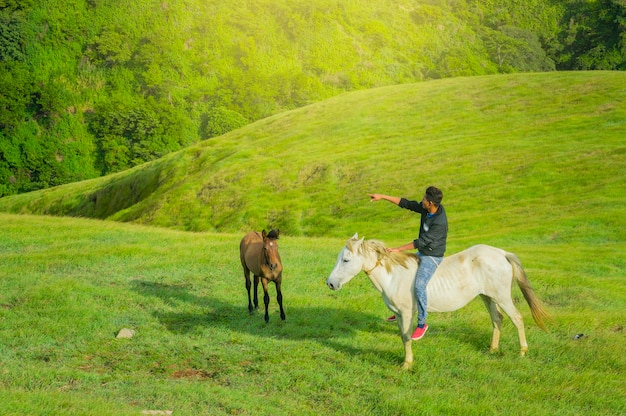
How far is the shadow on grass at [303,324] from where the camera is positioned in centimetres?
1511

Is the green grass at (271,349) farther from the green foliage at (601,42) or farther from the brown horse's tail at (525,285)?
the green foliage at (601,42)

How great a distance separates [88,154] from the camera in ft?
503

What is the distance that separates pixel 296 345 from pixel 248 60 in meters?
187

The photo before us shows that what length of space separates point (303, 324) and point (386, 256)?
15.0ft

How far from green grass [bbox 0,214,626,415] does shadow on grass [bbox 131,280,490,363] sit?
63mm

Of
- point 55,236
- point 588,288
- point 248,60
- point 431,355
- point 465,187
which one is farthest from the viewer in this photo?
point 248,60

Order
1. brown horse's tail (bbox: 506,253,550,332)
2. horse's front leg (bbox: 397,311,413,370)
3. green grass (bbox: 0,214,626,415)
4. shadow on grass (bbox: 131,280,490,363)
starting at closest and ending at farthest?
green grass (bbox: 0,214,626,415) < horse's front leg (bbox: 397,311,413,370) < brown horse's tail (bbox: 506,253,550,332) < shadow on grass (bbox: 131,280,490,363)

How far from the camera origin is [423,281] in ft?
43.2

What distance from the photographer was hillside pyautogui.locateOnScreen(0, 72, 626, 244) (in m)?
44.0

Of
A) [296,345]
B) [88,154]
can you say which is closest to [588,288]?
[296,345]

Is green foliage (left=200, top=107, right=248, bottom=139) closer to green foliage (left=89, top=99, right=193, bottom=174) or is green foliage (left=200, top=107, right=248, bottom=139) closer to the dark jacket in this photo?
green foliage (left=89, top=99, right=193, bottom=174)

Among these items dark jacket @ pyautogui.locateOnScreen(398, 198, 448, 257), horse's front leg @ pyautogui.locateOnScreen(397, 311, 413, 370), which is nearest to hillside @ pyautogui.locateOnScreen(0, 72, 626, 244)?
dark jacket @ pyautogui.locateOnScreen(398, 198, 448, 257)

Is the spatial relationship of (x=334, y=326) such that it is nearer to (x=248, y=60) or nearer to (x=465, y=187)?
(x=465, y=187)

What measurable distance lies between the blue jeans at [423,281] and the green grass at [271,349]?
123 centimetres
